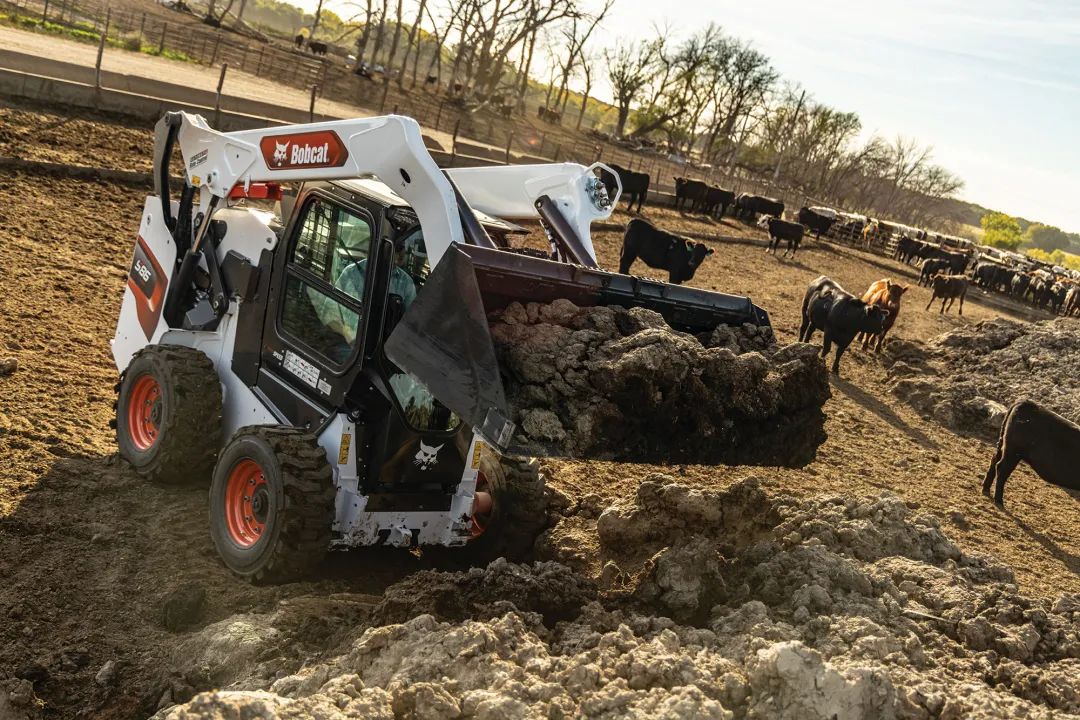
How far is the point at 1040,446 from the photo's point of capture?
10.8m

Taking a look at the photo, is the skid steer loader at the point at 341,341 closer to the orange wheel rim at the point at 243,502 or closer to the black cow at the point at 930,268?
the orange wheel rim at the point at 243,502

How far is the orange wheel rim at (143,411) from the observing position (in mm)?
6371

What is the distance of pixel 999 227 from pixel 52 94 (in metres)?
129

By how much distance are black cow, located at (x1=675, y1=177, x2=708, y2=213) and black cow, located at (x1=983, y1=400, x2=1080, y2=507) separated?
984 inches

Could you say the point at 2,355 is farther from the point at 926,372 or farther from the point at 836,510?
the point at 926,372

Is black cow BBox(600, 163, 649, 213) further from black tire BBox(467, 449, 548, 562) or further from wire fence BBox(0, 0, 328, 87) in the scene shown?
black tire BBox(467, 449, 548, 562)

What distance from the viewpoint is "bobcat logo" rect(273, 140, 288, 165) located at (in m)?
6.00

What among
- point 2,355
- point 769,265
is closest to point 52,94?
point 2,355

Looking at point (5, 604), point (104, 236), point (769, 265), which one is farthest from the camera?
point (769, 265)

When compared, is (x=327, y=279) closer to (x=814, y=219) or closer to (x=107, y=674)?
(x=107, y=674)

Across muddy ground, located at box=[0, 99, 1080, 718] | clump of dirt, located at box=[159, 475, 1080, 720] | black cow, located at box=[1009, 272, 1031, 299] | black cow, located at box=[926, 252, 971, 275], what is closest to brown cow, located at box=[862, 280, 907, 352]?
muddy ground, located at box=[0, 99, 1080, 718]

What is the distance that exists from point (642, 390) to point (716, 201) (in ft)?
108

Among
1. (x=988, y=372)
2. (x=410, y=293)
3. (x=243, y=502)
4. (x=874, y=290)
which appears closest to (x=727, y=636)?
(x=410, y=293)

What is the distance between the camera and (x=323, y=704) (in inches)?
137
